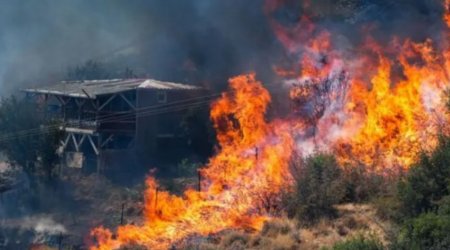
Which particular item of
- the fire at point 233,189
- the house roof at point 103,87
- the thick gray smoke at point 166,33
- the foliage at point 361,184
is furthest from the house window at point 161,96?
the foliage at point 361,184

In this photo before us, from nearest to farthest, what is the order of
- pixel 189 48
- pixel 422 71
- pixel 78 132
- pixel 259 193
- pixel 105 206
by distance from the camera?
1. pixel 259 193
2. pixel 422 71
3. pixel 105 206
4. pixel 78 132
5. pixel 189 48

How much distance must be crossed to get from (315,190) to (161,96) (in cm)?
1781

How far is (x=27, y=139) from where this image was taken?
94.6 ft

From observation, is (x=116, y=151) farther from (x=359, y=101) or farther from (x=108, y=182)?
(x=359, y=101)

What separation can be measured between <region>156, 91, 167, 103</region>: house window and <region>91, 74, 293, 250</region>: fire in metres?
4.48

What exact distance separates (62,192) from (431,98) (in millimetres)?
19729

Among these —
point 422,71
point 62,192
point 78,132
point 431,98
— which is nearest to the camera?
point 431,98

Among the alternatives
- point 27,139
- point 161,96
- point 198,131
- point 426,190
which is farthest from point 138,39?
point 426,190

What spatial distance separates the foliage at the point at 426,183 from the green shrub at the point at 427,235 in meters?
2.33

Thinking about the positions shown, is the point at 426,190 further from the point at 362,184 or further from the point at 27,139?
the point at 27,139

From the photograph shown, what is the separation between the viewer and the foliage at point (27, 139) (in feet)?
94.5

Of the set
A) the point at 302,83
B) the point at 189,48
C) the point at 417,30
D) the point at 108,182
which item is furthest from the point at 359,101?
the point at 189,48

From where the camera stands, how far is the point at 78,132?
33938 mm

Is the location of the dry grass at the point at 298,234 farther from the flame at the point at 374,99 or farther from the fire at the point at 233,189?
the flame at the point at 374,99
